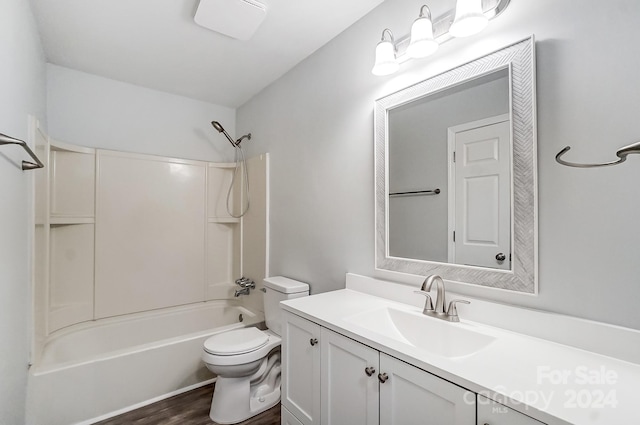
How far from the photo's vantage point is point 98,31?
1.90 m

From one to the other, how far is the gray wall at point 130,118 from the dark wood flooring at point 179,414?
2074mm

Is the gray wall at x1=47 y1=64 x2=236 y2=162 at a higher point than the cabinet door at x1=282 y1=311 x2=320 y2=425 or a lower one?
higher

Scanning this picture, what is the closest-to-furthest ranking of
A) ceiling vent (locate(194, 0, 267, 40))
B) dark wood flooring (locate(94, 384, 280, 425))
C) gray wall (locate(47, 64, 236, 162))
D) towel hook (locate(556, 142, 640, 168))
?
towel hook (locate(556, 142, 640, 168))
ceiling vent (locate(194, 0, 267, 40))
dark wood flooring (locate(94, 384, 280, 425))
gray wall (locate(47, 64, 236, 162))

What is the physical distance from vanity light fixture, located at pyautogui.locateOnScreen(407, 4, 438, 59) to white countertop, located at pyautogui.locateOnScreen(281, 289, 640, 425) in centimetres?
116

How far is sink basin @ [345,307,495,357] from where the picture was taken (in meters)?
1.10

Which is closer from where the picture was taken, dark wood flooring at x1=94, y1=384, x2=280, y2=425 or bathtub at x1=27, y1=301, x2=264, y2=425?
bathtub at x1=27, y1=301, x2=264, y2=425

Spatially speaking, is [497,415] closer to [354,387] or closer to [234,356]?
[354,387]

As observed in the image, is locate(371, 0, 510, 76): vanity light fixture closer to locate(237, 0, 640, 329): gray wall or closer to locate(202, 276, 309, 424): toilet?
locate(237, 0, 640, 329): gray wall

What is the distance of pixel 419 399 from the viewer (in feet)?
2.88

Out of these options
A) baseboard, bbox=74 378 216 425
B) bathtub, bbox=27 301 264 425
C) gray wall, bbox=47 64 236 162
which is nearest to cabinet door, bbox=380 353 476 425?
bathtub, bbox=27 301 264 425

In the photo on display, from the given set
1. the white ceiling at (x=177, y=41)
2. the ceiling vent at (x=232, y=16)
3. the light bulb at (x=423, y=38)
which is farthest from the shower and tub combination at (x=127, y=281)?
the light bulb at (x=423, y=38)

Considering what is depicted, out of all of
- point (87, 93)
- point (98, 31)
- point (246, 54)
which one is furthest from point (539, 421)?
point (87, 93)

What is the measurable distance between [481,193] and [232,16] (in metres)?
1.63

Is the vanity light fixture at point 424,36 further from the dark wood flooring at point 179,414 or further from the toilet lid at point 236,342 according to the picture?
the dark wood flooring at point 179,414
